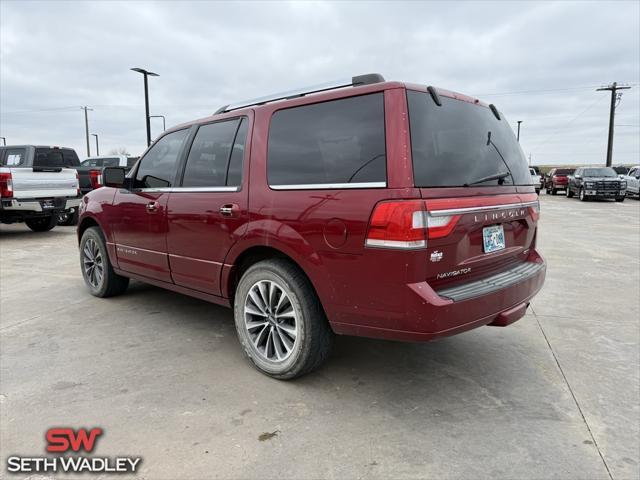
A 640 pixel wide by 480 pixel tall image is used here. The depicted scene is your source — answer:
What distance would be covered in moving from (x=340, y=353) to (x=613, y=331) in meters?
2.50

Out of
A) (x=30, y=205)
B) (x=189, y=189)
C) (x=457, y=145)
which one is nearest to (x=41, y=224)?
(x=30, y=205)

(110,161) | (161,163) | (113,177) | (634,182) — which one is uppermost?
(110,161)

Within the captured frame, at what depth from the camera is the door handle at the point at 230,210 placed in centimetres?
324

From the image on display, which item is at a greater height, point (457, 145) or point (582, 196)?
point (457, 145)

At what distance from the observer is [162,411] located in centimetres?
274

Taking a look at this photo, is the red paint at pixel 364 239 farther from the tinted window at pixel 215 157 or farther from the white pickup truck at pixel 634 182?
the white pickup truck at pixel 634 182

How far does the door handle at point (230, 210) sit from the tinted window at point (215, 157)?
0.53ft

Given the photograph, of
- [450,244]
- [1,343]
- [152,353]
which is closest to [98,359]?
[152,353]

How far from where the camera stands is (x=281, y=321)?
3.11m

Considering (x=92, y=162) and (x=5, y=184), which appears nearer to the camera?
(x=5, y=184)

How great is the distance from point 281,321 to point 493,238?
4.83ft

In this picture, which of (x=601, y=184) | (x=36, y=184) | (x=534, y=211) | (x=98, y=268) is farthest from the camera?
(x=601, y=184)

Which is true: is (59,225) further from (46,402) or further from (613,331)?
(613,331)

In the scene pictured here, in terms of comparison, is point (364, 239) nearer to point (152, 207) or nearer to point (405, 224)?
point (405, 224)
